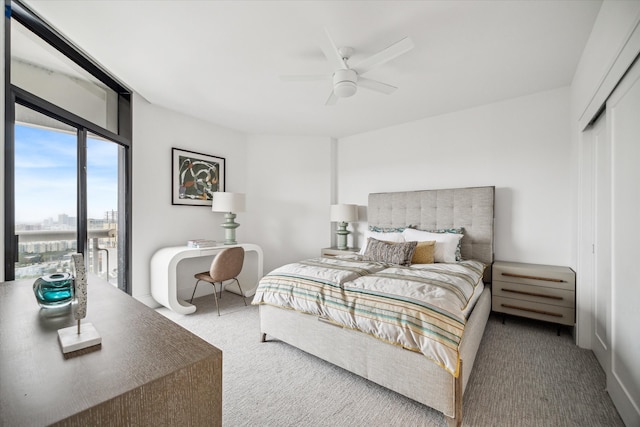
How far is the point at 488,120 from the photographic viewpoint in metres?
3.33

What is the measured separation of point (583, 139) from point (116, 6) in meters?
3.83

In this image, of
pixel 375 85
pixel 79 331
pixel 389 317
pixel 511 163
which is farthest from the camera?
pixel 511 163

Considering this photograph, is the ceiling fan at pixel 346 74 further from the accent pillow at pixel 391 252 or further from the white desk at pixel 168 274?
the white desk at pixel 168 274

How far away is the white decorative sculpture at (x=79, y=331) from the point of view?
73 centimetres

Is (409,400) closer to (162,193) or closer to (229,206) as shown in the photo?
(229,206)

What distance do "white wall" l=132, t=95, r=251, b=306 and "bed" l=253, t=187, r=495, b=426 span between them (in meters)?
1.89

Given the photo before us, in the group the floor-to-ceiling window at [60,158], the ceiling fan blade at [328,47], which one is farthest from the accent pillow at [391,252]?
the floor-to-ceiling window at [60,158]

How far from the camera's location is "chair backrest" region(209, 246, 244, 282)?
3162mm

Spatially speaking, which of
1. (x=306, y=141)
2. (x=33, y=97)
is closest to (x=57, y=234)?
(x=33, y=97)

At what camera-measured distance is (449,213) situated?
3449 millimetres

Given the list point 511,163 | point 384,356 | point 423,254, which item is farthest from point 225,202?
point 511,163

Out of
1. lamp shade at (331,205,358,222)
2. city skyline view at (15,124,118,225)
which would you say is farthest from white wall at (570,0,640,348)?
city skyline view at (15,124,118,225)

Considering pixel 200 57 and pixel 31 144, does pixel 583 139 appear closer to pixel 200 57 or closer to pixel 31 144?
pixel 200 57

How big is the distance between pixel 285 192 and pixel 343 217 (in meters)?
1.16
